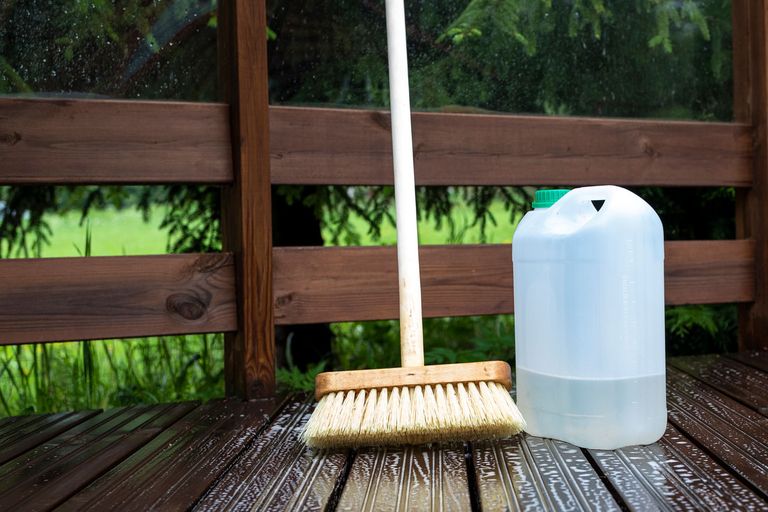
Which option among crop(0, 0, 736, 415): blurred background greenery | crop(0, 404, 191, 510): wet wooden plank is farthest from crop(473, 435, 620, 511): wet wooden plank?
crop(0, 0, 736, 415): blurred background greenery

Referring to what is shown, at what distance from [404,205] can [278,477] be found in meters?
0.67

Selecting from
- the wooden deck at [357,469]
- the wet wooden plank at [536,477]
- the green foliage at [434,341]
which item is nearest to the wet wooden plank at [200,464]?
the wooden deck at [357,469]

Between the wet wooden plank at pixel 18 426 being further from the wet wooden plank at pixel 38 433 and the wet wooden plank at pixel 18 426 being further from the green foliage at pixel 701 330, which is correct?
the green foliage at pixel 701 330

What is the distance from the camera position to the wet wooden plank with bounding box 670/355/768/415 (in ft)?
5.91

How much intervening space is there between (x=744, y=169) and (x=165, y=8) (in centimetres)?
194

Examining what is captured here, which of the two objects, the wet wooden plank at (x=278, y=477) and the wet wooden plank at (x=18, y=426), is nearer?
the wet wooden plank at (x=278, y=477)

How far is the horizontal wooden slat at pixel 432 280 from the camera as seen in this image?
→ 2068 mm

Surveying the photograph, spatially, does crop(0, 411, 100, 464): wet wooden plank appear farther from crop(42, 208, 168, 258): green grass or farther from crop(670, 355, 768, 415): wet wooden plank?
crop(42, 208, 168, 258): green grass

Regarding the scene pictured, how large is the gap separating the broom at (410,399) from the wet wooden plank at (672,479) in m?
0.21

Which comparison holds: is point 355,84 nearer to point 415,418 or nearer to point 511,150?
point 511,150

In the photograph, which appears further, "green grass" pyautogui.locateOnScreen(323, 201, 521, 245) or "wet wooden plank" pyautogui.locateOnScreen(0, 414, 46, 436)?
"green grass" pyautogui.locateOnScreen(323, 201, 521, 245)

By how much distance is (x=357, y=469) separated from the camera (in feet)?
4.36

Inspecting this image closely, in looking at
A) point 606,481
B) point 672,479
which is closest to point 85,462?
point 606,481

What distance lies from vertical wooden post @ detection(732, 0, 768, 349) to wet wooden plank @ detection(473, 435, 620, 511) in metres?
1.41
